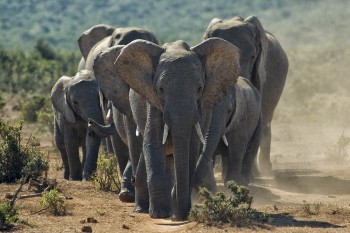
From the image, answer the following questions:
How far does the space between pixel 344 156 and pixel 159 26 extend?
7653 cm

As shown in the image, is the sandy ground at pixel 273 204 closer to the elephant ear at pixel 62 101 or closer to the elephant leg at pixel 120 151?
the elephant leg at pixel 120 151

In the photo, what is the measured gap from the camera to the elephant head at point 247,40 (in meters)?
14.7

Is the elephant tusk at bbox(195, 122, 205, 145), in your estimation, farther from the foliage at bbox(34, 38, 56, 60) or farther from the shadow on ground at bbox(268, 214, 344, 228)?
the foliage at bbox(34, 38, 56, 60)


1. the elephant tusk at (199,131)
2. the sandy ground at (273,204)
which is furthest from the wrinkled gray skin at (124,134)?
the elephant tusk at (199,131)

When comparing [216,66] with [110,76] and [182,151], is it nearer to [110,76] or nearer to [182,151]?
[182,151]

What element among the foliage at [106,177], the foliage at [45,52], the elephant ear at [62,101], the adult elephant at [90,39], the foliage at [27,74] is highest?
the foliage at [45,52]

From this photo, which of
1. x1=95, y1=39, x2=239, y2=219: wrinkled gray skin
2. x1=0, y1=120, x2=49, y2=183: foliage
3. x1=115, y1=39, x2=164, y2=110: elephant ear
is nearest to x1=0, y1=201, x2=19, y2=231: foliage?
x1=95, y1=39, x2=239, y2=219: wrinkled gray skin

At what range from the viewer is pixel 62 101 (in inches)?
593

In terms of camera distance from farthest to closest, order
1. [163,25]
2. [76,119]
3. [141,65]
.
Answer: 1. [163,25]
2. [76,119]
3. [141,65]

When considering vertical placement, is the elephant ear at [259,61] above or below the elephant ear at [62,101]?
above

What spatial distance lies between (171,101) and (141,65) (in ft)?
2.70

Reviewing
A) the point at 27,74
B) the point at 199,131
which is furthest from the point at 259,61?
the point at 27,74

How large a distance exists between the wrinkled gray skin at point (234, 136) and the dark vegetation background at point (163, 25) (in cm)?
2212

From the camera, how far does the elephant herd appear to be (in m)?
9.88
